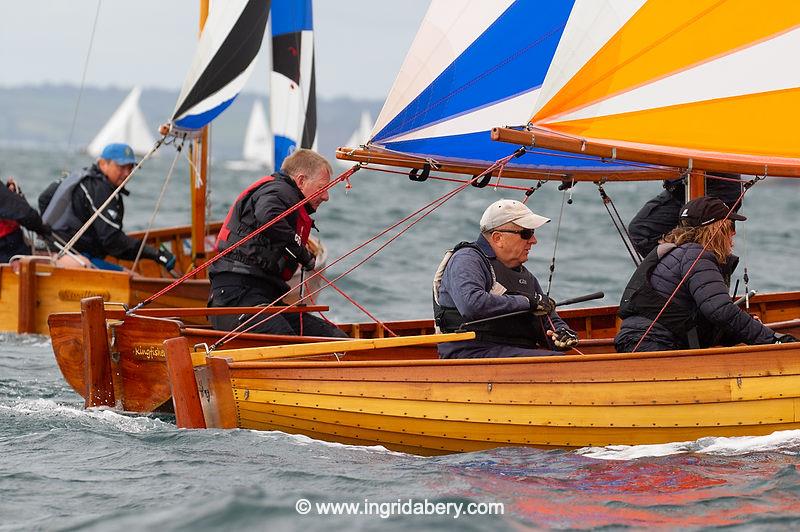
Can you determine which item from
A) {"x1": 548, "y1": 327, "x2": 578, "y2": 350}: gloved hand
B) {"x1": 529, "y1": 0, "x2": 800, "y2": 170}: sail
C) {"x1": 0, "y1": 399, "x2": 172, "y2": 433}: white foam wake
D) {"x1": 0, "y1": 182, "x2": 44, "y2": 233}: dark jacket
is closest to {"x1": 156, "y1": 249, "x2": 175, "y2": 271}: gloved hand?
{"x1": 0, "y1": 182, "x2": 44, "y2": 233}: dark jacket

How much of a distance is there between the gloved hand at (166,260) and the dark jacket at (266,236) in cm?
297

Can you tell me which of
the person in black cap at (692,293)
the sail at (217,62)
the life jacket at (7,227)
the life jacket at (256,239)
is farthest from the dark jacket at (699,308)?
the life jacket at (7,227)

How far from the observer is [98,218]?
10.1m

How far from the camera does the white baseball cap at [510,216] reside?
19.9ft

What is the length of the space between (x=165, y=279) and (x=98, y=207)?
0.90m

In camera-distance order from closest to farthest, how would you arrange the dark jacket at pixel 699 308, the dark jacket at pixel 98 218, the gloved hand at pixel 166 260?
the dark jacket at pixel 699 308, the dark jacket at pixel 98 218, the gloved hand at pixel 166 260

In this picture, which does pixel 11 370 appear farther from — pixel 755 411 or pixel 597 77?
pixel 755 411

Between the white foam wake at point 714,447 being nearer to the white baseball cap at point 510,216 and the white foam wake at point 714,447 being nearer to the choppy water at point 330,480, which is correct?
the choppy water at point 330,480

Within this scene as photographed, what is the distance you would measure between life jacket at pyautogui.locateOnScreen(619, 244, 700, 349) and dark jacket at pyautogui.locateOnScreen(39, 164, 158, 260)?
16.8ft

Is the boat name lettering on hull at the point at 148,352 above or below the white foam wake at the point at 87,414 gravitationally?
above

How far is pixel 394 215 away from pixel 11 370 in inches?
778

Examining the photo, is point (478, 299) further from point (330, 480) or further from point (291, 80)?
point (291, 80)

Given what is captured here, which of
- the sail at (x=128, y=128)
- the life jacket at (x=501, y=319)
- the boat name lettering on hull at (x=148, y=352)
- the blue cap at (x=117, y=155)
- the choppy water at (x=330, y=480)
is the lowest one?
the choppy water at (x=330, y=480)

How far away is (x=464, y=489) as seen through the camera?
5.19 meters
